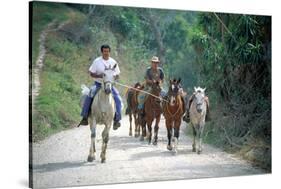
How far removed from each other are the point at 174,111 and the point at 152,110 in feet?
0.98

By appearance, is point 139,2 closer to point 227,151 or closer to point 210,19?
point 210,19

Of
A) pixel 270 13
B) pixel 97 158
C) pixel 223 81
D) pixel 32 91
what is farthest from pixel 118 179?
pixel 270 13

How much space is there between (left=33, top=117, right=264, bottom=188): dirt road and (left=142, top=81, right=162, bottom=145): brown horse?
0.30 ft

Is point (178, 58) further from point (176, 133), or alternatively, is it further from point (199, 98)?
point (176, 133)

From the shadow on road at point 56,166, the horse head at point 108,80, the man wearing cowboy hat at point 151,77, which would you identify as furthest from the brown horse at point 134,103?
the shadow on road at point 56,166

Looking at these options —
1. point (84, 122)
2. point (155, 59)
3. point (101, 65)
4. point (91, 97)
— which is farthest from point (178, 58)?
point (84, 122)

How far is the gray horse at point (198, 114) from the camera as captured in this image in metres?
7.62

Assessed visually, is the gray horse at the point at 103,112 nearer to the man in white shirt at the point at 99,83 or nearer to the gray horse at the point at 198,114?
the man in white shirt at the point at 99,83

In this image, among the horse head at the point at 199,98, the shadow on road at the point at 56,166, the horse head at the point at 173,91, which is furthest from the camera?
the horse head at the point at 199,98

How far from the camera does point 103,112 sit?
6934 millimetres

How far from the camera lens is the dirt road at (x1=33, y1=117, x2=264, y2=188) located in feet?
22.0

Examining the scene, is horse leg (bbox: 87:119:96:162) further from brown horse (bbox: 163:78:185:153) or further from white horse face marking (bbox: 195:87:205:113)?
white horse face marking (bbox: 195:87:205:113)

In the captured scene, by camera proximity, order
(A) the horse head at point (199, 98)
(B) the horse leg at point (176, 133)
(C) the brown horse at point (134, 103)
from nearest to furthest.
Result: (C) the brown horse at point (134, 103), (B) the horse leg at point (176, 133), (A) the horse head at point (199, 98)

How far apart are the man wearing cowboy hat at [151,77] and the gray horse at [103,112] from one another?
0.51 meters
